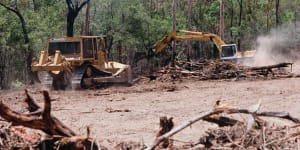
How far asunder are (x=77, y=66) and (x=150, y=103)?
23.1 ft

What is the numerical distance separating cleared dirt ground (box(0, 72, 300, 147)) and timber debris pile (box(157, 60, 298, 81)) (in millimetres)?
1227

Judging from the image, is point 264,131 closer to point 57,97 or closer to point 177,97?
point 177,97

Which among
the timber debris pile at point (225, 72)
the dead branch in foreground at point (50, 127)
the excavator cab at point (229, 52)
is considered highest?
the dead branch in foreground at point (50, 127)

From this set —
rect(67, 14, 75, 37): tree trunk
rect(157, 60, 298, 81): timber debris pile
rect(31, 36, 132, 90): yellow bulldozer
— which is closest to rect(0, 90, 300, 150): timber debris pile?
rect(31, 36, 132, 90): yellow bulldozer

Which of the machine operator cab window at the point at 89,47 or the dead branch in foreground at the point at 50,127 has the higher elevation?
the dead branch in foreground at the point at 50,127

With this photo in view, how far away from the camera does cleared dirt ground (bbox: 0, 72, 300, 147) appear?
11.0 meters

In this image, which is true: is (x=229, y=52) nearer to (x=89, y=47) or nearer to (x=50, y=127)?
(x=89, y=47)

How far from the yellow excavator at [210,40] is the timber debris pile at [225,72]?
202 centimetres

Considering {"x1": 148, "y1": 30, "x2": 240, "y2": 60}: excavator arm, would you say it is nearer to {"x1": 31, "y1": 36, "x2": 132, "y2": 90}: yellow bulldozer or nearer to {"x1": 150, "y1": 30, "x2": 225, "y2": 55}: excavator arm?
{"x1": 150, "y1": 30, "x2": 225, "y2": 55}: excavator arm

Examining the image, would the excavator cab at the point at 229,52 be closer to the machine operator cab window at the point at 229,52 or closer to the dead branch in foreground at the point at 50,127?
the machine operator cab window at the point at 229,52

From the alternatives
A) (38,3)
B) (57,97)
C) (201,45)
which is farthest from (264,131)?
(201,45)

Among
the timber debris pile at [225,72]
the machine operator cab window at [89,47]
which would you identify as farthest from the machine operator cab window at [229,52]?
the machine operator cab window at [89,47]

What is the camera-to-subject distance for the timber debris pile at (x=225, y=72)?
24734 millimetres

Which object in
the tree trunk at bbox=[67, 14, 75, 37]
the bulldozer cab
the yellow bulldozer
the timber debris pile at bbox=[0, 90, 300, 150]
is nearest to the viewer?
the timber debris pile at bbox=[0, 90, 300, 150]
